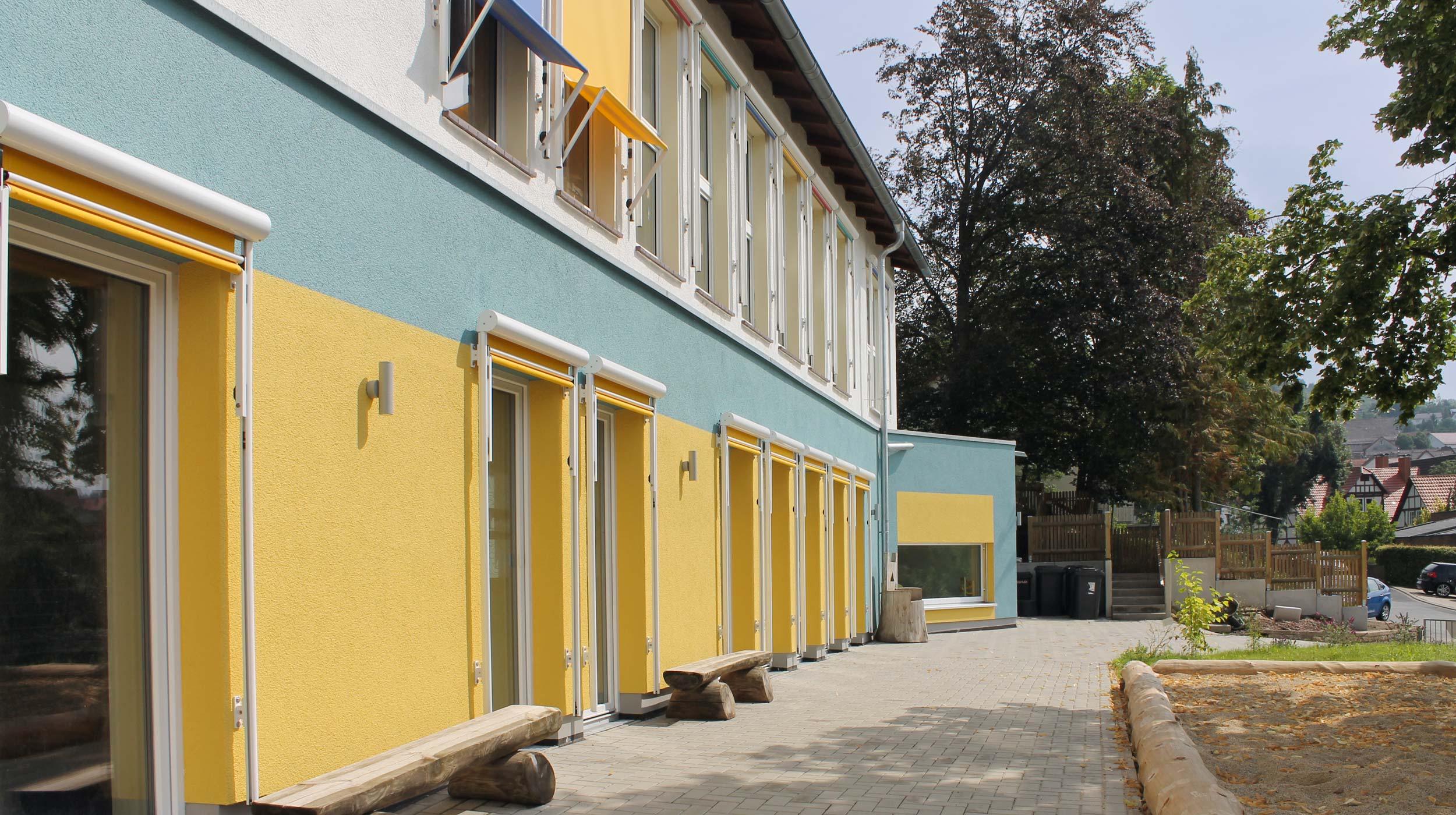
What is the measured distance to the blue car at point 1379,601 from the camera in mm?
35562

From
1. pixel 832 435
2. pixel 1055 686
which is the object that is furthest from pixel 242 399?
pixel 832 435

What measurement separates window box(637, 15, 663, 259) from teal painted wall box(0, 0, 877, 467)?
163cm

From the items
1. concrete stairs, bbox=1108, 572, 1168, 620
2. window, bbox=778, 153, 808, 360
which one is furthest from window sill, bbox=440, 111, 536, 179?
concrete stairs, bbox=1108, 572, 1168, 620

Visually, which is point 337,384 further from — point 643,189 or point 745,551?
point 745,551

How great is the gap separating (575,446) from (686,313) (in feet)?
10.9

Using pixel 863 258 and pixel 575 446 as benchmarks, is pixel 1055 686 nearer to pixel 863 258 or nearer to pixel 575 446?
pixel 575 446

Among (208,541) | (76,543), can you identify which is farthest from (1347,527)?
(76,543)

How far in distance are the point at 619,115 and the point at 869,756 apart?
4.94 m

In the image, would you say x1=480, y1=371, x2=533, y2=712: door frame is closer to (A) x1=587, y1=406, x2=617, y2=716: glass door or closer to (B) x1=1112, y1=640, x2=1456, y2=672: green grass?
(A) x1=587, y1=406, x2=617, y2=716: glass door

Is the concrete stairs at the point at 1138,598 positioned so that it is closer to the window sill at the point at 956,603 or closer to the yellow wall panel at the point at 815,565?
the window sill at the point at 956,603

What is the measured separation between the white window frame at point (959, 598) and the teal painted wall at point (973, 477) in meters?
0.27

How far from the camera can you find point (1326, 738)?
8.67 metres

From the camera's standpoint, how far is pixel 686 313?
11523 millimetres

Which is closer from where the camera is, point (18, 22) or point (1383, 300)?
point (18, 22)
